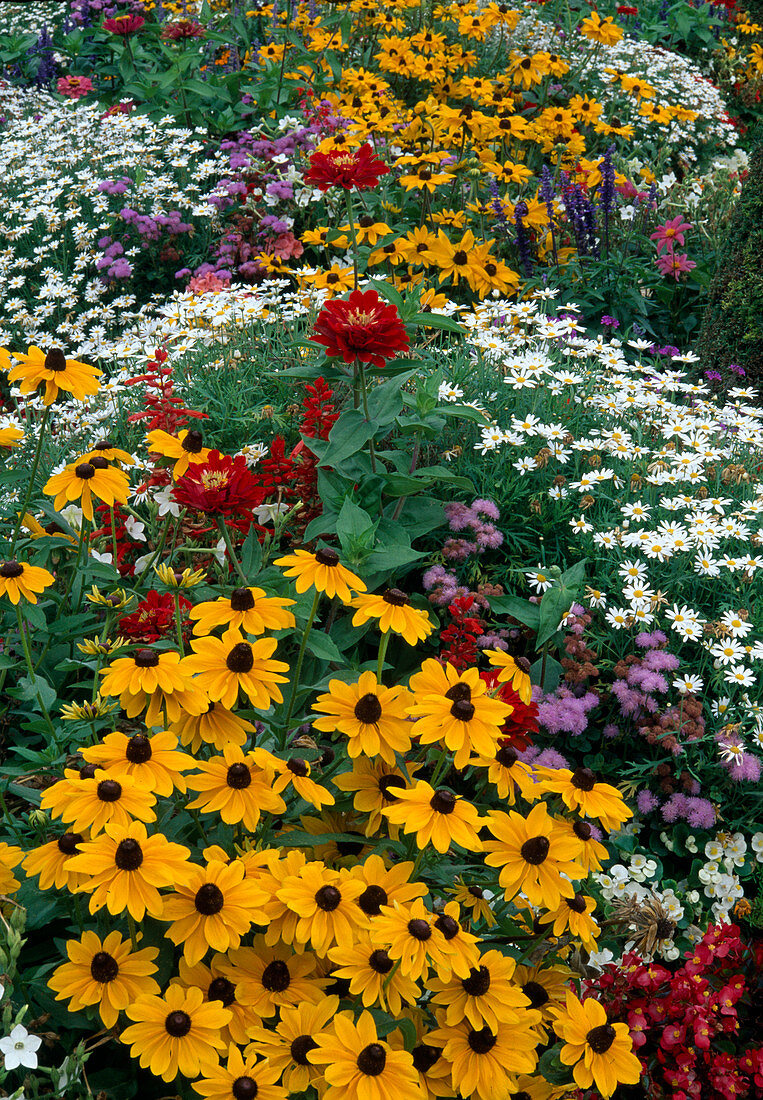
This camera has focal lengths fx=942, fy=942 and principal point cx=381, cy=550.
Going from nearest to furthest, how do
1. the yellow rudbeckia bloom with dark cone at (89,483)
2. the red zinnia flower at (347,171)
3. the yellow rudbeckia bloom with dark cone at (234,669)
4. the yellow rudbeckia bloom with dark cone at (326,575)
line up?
1. the yellow rudbeckia bloom with dark cone at (234,669)
2. the yellow rudbeckia bloom with dark cone at (326,575)
3. the yellow rudbeckia bloom with dark cone at (89,483)
4. the red zinnia flower at (347,171)

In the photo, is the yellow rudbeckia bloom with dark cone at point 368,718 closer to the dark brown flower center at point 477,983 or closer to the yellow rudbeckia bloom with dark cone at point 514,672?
the yellow rudbeckia bloom with dark cone at point 514,672

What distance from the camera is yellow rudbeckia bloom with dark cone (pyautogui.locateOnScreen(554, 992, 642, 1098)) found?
51.8 inches

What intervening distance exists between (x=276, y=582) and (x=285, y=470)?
49 centimetres

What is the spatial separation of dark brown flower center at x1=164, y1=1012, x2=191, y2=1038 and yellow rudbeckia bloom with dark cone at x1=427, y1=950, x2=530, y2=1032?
0.33 m

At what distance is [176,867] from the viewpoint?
4.11 feet

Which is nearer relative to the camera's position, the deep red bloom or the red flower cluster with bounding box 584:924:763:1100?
the red flower cluster with bounding box 584:924:763:1100

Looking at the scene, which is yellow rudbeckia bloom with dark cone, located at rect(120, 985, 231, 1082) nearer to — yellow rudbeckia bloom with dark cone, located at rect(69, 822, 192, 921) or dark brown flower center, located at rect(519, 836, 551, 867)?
yellow rudbeckia bloom with dark cone, located at rect(69, 822, 192, 921)

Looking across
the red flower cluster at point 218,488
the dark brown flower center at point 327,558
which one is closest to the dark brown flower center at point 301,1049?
the dark brown flower center at point 327,558

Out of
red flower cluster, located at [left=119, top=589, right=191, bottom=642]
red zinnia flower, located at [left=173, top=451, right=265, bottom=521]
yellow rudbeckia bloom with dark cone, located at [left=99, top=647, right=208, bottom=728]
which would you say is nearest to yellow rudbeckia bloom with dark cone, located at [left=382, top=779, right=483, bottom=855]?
yellow rudbeckia bloom with dark cone, located at [left=99, top=647, right=208, bottom=728]

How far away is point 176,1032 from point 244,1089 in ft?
0.38

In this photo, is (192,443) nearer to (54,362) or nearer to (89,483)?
(89,483)

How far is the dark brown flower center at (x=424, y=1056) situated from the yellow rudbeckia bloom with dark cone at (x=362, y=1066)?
0.20 m

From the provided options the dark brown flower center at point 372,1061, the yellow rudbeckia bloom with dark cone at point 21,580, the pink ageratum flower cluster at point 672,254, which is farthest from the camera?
the pink ageratum flower cluster at point 672,254

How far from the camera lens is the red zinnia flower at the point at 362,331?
186 cm
